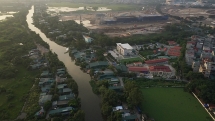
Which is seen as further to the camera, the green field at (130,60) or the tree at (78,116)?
the green field at (130,60)

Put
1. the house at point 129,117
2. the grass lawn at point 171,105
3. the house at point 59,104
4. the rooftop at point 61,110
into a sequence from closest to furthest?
the house at point 129,117 → the rooftop at point 61,110 → the grass lawn at point 171,105 → the house at point 59,104

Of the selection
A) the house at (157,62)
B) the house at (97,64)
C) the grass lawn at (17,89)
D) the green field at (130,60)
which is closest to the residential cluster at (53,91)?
the grass lawn at (17,89)

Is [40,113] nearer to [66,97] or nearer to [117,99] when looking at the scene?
[66,97]

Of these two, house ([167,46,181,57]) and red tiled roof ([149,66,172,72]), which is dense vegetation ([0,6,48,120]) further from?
house ([167,46,181,57])

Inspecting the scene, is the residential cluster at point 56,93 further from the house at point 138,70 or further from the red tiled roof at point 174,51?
the red tiled roof at point 174,51

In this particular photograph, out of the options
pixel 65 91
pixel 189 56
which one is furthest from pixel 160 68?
pixel 65 91

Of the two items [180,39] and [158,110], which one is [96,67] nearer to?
[158,110]
